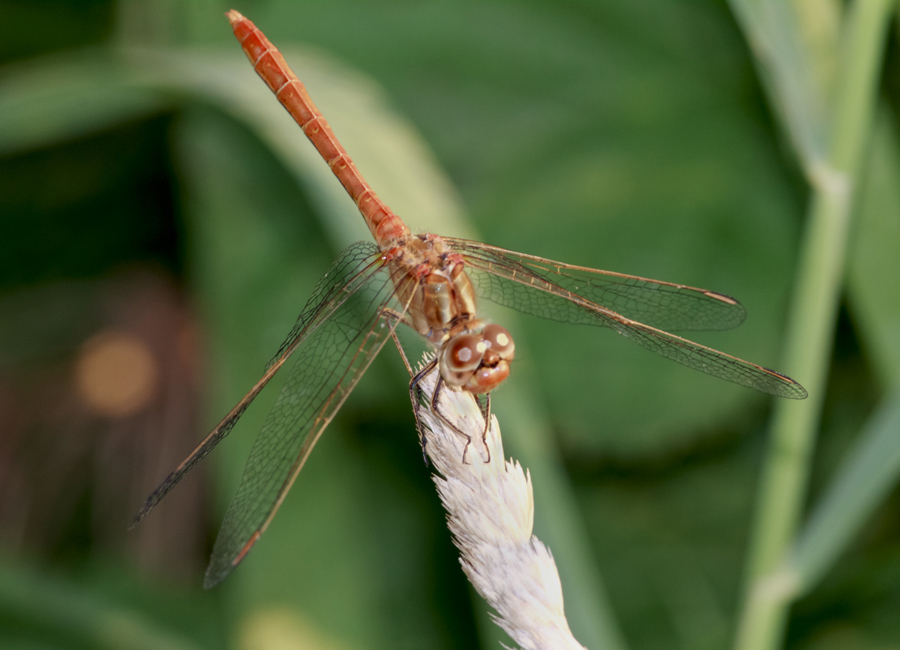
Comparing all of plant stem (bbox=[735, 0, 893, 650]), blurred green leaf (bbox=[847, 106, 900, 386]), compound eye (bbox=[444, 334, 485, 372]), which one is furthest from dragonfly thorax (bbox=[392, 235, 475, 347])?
blurred green leaf (bbox=[847, 106, 900, 386])

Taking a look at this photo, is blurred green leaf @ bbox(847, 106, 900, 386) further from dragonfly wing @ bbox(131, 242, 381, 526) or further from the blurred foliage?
dragonfly wing @ bbox(131, 242, 381, 526)

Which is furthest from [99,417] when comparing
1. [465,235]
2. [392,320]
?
[392,320]

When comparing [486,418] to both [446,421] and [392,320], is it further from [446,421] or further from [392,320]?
[392,320]

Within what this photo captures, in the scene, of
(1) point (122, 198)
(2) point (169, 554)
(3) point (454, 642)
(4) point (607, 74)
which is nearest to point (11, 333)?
(1) point (122, 198)

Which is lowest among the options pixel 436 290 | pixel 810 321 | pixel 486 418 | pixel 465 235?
pixel 810 321

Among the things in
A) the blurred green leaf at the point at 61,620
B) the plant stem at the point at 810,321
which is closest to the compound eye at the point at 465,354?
the plant stem at the point at 810,321

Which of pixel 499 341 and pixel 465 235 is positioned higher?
pixel 465 235

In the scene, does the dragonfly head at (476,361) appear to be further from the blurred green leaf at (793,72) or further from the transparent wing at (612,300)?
the blurred green leaf at (793,72)
